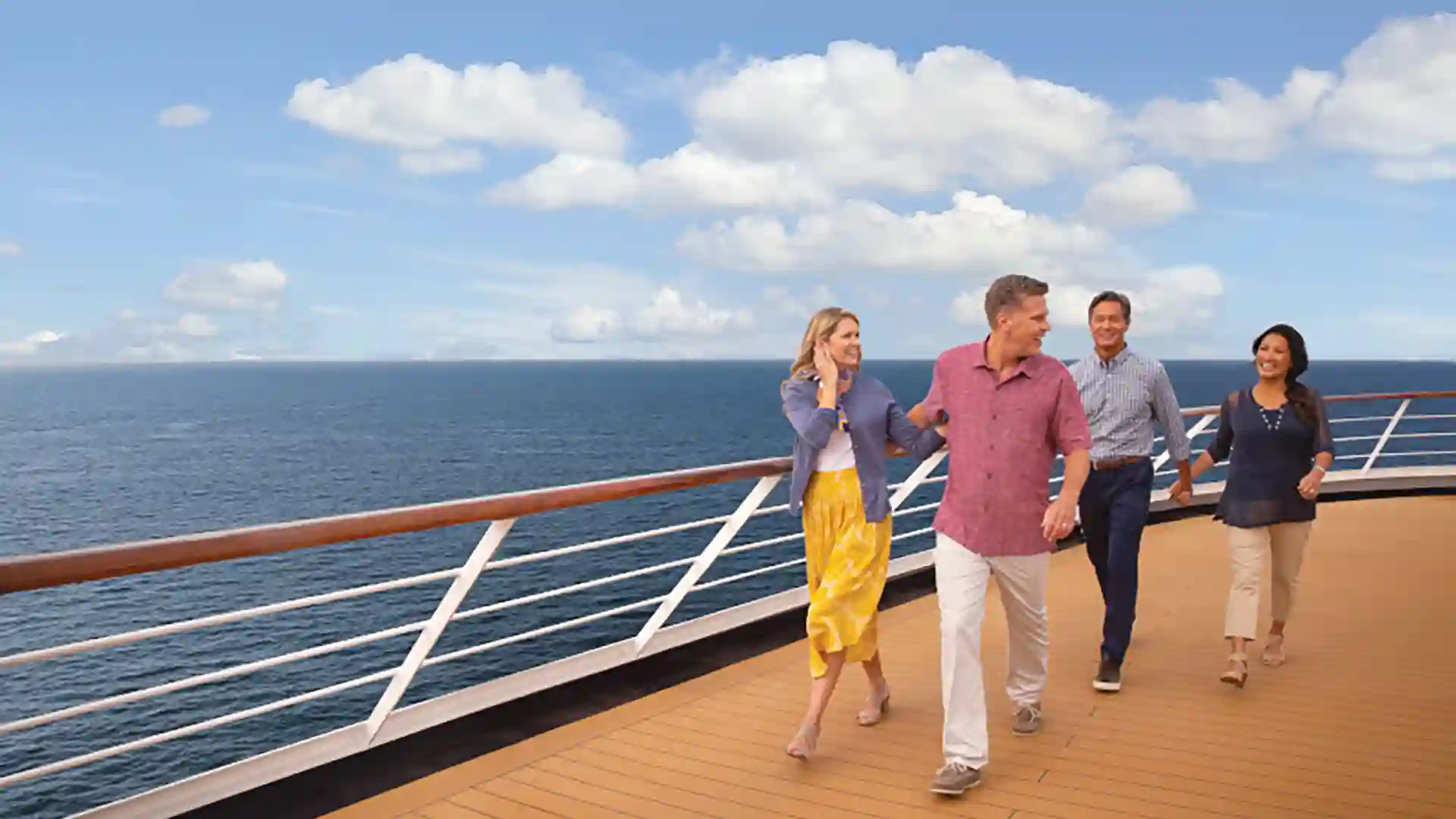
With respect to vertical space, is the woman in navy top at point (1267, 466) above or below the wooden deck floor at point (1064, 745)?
above

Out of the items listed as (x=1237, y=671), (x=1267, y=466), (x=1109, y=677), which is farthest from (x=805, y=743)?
(x=1267, y=466)

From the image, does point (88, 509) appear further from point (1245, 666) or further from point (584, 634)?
point (1245, 666)

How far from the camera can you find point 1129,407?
4164 mm

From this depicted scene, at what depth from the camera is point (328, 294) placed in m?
138

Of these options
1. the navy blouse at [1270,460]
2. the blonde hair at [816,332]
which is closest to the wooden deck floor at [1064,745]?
the navy blouse at [1270,460]

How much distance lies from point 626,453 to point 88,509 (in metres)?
26.4

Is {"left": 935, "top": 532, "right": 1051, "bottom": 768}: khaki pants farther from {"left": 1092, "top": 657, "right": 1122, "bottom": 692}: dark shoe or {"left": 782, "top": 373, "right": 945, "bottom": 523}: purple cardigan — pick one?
{"left": 1092, "top": 657, "right": 1122, "bottom": 692}: dark shoe

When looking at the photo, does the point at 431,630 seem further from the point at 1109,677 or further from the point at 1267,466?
the point at 1267,466

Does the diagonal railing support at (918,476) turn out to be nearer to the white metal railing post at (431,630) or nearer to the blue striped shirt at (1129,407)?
the blue striped shirt at (1129,407)

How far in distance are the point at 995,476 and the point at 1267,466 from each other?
1706 millimetres

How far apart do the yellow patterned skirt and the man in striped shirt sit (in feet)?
3.85

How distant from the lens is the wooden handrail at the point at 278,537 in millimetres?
2410

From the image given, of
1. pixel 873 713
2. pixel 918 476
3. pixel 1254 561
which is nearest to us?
pixel 873 713

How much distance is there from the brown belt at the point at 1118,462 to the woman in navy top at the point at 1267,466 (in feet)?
1.08
